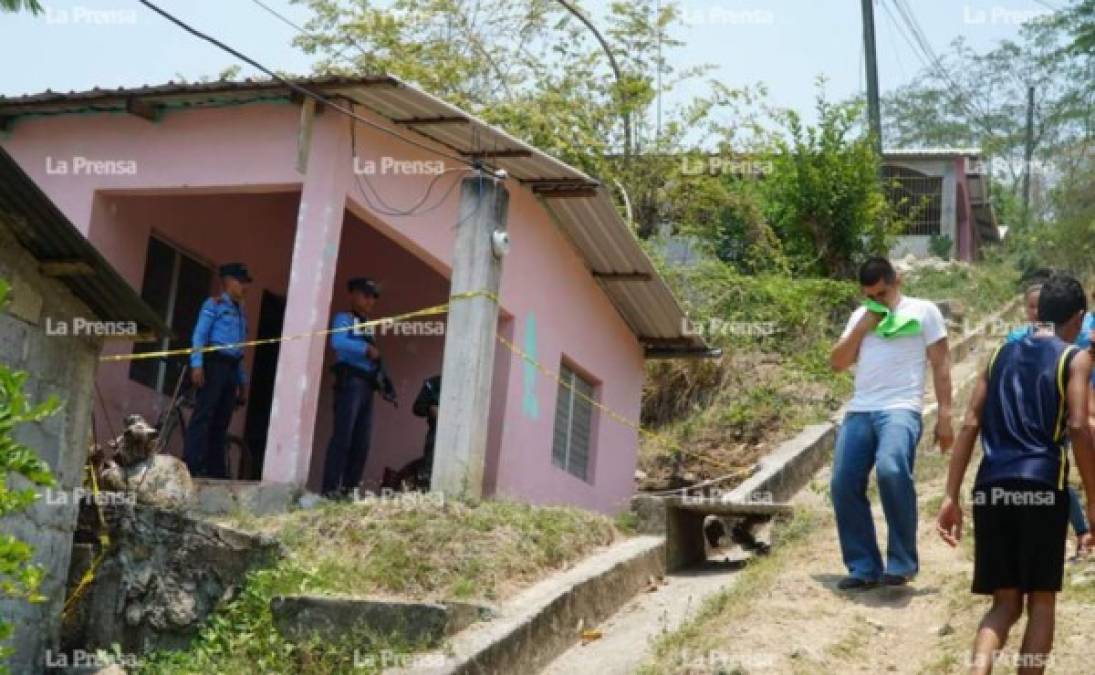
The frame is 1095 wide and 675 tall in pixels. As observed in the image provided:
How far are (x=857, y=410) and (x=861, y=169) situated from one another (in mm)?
16369

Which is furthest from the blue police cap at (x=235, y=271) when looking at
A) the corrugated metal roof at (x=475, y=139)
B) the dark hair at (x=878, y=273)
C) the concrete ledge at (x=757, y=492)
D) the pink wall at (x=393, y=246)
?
the dark hair at (x=878, y=273)

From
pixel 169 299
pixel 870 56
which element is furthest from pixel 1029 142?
pixel 169 299

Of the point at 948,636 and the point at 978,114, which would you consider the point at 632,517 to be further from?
the point at 978,114

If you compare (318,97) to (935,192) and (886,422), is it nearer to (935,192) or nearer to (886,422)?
(886,422)

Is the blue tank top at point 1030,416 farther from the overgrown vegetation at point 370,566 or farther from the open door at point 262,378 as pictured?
the open door at point 262,378

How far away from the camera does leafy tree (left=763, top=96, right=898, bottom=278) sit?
24.8m

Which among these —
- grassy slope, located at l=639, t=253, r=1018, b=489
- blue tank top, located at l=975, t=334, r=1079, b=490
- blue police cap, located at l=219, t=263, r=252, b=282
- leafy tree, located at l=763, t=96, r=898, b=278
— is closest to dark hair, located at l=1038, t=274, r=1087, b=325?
blue tank top, located at l=975, t=334, r=1079, b=490

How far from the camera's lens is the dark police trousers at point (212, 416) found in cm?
1207

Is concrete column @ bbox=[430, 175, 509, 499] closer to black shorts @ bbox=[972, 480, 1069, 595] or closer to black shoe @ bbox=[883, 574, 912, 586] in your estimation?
black shoe @ bbox=[883, 574, 912, 586]

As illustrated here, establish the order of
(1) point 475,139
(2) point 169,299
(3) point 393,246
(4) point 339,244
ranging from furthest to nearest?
(3) point 393,246, (2) point 169,299, (4) point 339,244, (1) point 475,139

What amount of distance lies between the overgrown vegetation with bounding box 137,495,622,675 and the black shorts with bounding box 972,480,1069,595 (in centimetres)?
327

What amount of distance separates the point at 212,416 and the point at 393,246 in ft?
14.1

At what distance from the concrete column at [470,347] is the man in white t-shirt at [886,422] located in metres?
2.85

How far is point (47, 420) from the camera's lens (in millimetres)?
9508
